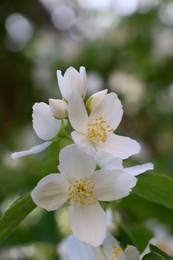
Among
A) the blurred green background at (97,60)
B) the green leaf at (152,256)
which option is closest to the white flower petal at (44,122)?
the green leaf at (152,256)

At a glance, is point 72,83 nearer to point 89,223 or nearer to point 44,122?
point 44,122

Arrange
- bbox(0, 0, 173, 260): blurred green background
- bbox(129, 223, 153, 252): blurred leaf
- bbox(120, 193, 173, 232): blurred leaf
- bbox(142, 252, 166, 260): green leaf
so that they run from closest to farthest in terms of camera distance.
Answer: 1. bbox(142, 252, 166, 260): green leaf
2. bbox(129, 223, 153, 252): blurred leaf
3. bbox(120, 193, 173, 232): blurred leaf
4. bbox(0, 0, 173, 260): blurred green background

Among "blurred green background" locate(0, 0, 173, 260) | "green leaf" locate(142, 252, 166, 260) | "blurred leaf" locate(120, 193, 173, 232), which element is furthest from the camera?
"blurred green background" locate(0, 0, 173, 260)

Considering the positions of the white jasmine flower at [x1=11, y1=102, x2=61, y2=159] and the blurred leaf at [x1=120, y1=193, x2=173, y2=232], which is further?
the blurred leaf at [x1=120, y1=193, x2=173, y2=232]

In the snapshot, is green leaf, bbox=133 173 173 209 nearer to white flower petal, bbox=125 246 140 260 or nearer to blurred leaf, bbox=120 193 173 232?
white flower petal, bbox=125 246 140 260

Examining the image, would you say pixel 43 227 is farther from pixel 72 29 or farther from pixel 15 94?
pixel 72 29

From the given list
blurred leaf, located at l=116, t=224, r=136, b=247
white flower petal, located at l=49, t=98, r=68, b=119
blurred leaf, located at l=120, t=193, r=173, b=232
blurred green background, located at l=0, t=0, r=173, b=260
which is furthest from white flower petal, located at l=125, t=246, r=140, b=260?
blurred green background, located at l=0, t=0, r=173, b=260
